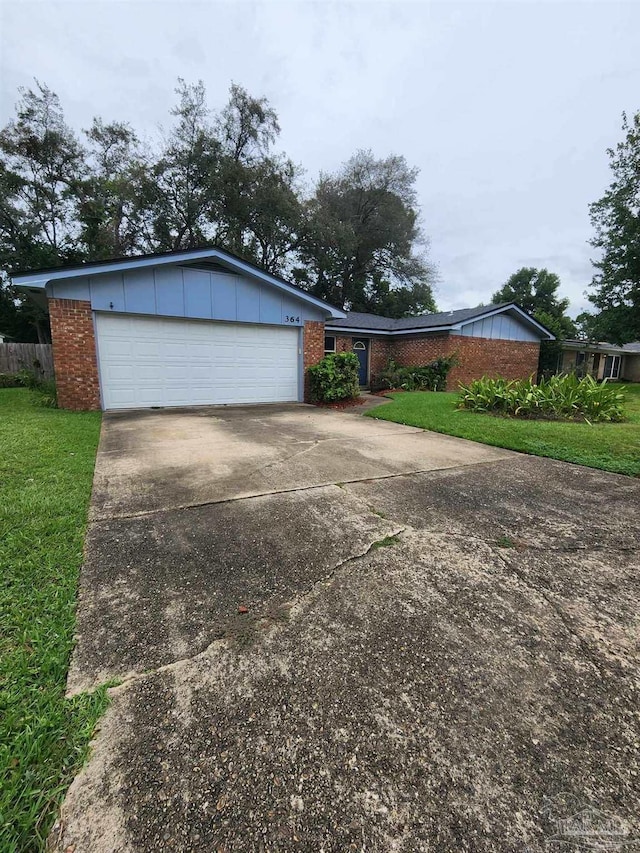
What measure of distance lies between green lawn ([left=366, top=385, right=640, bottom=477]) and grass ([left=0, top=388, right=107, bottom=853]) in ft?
18.0

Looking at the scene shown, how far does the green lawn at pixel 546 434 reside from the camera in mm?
5045

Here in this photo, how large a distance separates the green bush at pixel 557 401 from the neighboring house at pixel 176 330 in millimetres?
5122

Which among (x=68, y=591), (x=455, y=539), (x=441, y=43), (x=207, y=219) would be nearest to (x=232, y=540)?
(x=68, y=591)

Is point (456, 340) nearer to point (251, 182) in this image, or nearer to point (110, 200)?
point (251, 182)

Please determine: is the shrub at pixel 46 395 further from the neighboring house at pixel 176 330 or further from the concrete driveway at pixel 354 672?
the concrete driveway at pixel 354 672

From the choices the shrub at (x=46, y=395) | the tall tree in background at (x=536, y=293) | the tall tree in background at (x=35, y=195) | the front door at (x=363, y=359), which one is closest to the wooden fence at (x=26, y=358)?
the shrub at (x=46, y=395)

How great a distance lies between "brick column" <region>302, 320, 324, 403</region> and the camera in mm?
11047

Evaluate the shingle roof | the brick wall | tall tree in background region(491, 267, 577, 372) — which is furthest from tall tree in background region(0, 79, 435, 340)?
tall tree in background region(491, 267, 577, 372)

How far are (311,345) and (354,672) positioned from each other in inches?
401

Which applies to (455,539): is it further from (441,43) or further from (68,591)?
(441,43)

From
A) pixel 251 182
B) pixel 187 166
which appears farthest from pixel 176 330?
pixel 187 166

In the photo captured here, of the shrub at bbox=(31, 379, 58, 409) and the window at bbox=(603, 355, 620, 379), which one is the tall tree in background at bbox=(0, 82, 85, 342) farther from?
the window at bbox=(603, 355, 620, 379)

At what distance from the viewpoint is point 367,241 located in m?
24.8

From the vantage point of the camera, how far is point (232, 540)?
2.69 meters
